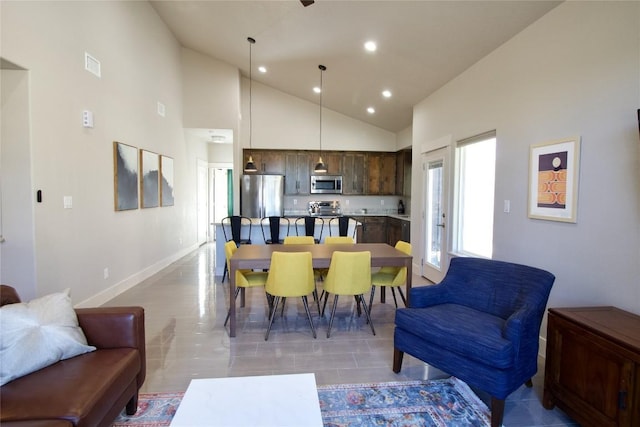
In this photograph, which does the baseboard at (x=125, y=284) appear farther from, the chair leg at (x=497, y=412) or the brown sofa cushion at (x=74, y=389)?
the chair leg at (x=497, y=412)

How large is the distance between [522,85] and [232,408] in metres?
3.39

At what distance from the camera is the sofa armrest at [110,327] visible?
1878mm

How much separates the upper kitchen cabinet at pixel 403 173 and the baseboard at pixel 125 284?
511 centimetres

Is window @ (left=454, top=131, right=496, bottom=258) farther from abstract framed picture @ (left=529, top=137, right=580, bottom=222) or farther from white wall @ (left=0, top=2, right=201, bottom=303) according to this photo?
white wall @ (left=0, top=2, right=201, bottom=303)

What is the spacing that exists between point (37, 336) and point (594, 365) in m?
2.81

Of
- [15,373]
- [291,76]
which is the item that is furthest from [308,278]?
[291,76]

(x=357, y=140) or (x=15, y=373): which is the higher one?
(x=357, y=140)

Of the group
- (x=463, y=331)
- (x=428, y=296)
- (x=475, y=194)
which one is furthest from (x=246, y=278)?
(x=475, y=194)

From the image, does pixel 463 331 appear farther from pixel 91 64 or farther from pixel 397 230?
pixel 397 230

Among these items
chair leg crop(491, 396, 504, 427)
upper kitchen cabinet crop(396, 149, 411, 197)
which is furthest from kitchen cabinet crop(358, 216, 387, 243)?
chair leg crop(491, 396, 504, 427)

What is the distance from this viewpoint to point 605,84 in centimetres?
224

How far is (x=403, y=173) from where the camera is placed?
306 inches

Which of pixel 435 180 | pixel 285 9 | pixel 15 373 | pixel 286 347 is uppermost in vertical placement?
pixel 285 9

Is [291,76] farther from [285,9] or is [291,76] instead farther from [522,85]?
[522,85]
